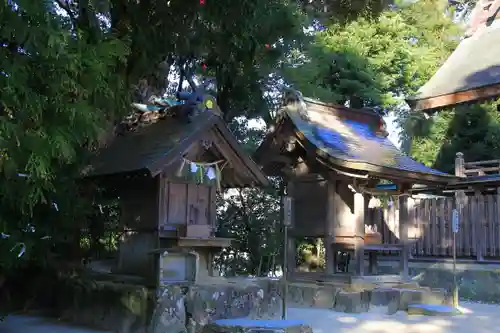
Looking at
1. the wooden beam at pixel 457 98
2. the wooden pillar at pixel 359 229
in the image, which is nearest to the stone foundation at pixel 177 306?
the wooden pillar at pixel 359 229

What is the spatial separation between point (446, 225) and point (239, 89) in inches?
280

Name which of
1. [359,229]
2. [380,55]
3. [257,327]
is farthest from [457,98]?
[257,327]

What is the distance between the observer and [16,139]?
4402mm

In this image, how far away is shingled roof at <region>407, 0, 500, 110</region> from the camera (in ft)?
44.1

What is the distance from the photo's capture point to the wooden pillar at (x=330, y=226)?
12891mm

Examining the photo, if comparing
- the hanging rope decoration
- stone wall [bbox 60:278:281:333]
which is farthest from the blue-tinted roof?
stone wall [bbox 60:278:281:333]

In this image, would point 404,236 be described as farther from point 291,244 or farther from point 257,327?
point 257,327

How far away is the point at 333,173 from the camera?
12.9 meters

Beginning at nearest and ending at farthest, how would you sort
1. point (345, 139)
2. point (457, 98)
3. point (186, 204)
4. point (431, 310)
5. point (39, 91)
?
point (39, 91) < point (186, 204) < point (431, 310) < point (345, 139) < point (457, 98)

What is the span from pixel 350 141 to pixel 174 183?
6013mm

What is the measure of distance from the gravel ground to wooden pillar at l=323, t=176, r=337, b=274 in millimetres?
1867

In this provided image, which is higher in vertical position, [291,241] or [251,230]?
[251,230]

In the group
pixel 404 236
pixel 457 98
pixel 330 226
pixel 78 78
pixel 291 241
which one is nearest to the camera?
pixel 78 78

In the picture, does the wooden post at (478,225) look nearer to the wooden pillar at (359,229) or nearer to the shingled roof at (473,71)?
the shingled roof at (473,71)
